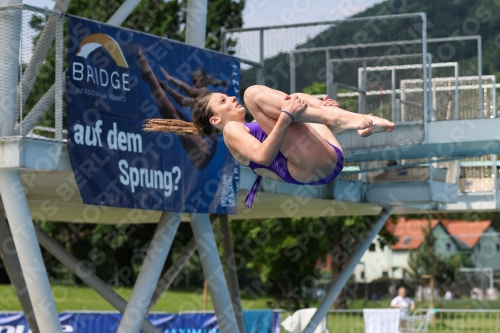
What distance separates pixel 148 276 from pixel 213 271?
4.48 ft

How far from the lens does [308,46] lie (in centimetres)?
1617

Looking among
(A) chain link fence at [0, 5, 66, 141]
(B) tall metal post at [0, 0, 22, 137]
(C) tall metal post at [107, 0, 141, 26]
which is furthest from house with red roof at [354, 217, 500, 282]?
(B) tall metal post at [0, 0, 22, 137]

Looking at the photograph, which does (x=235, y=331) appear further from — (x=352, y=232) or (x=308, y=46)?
(x=352, y=232)

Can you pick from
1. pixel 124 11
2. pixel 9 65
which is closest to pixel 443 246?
pixel 124 11

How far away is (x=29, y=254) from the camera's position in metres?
10.3

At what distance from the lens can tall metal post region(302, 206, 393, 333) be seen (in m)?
16.2

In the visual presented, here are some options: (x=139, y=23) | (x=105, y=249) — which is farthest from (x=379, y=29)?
(x=105, y=249)

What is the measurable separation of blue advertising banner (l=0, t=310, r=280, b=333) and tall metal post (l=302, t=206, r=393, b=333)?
3.51 meters

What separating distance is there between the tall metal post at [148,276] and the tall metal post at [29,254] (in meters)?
1.48

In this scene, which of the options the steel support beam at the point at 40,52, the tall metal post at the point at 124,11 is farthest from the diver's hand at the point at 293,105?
the tall metal post at the point at 124,11

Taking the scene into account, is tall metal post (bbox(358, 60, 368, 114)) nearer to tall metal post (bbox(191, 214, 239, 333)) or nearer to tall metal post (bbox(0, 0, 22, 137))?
tall metal post (bbox(191, 214, 239, 333))

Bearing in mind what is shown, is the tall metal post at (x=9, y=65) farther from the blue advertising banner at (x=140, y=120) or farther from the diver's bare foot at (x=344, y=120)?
the diver's bare foot at (x=344, y=120)

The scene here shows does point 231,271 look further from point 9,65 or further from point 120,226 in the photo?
point 120,226

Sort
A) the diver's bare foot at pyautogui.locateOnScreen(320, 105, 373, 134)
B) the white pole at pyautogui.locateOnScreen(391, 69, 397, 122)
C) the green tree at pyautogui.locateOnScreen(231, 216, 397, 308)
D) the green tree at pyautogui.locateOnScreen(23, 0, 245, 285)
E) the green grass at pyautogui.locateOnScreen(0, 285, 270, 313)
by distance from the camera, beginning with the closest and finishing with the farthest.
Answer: the diver's bare foot at pyautogui.locateOnScreen(320, 105, 373, 134), the white pole at pyautogui.locateOnScreen(391, 69, 397, 122), the green tree at pyautogui.locateOnScreen(231, 216, 397, 308), the green tree at pyautogui.locateOnScreen(23, 0, 245, 285), the green grass at pyautogui.locateOnScreen(0, 285, 270, 313)
